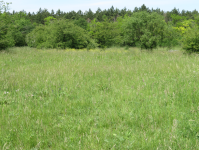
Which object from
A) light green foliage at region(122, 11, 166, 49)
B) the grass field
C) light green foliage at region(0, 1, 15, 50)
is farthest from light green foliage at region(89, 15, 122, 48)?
the grass field

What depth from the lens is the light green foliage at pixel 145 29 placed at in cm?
1765

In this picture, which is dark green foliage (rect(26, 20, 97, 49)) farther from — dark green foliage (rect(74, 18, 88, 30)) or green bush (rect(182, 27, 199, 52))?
dark green foliage (rect(74, 18, 88, 30))

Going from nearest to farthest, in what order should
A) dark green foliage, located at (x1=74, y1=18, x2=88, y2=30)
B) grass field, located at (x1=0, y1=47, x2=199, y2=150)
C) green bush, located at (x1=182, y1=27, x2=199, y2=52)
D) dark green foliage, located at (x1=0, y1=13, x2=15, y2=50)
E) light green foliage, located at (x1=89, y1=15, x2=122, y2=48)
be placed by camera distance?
grass field, located at (x1=0, y1=47, x2=199, y2=150)
green bush, located at (x1=182, y1=27, x2=199, y2=52)
dark green foliage, located at (x1=0, y1=13, x2=15, y2=50)
light green foliage, located at (x1=89, y1=15, x2=122, y2=48)
dark green foliage, located at (x1=74, y1=18, x2=88, y2=30)

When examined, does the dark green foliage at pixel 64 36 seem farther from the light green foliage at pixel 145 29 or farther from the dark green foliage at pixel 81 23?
the dark green foliage at pixel 81 23

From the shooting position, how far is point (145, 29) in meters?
17.7

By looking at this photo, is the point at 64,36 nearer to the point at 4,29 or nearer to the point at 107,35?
the point at 4,29

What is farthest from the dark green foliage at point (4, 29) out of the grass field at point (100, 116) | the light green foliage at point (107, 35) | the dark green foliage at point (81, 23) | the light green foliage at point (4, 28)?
the dark green foliage at point (81, 23)

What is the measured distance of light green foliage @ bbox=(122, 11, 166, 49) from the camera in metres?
17.7

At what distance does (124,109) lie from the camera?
125 inches

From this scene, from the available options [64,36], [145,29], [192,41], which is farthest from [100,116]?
[64,36]

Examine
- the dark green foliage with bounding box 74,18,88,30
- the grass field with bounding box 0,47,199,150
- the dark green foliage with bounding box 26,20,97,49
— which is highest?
the dark green foliage with bounding box 74,18,88,30

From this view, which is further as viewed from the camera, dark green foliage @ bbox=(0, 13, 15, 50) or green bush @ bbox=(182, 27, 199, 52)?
dark green foliage @ bbox=(0, 13, 15, 50)

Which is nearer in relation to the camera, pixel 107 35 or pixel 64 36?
pixel 64 36

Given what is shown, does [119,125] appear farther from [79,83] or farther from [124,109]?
[79,83]
